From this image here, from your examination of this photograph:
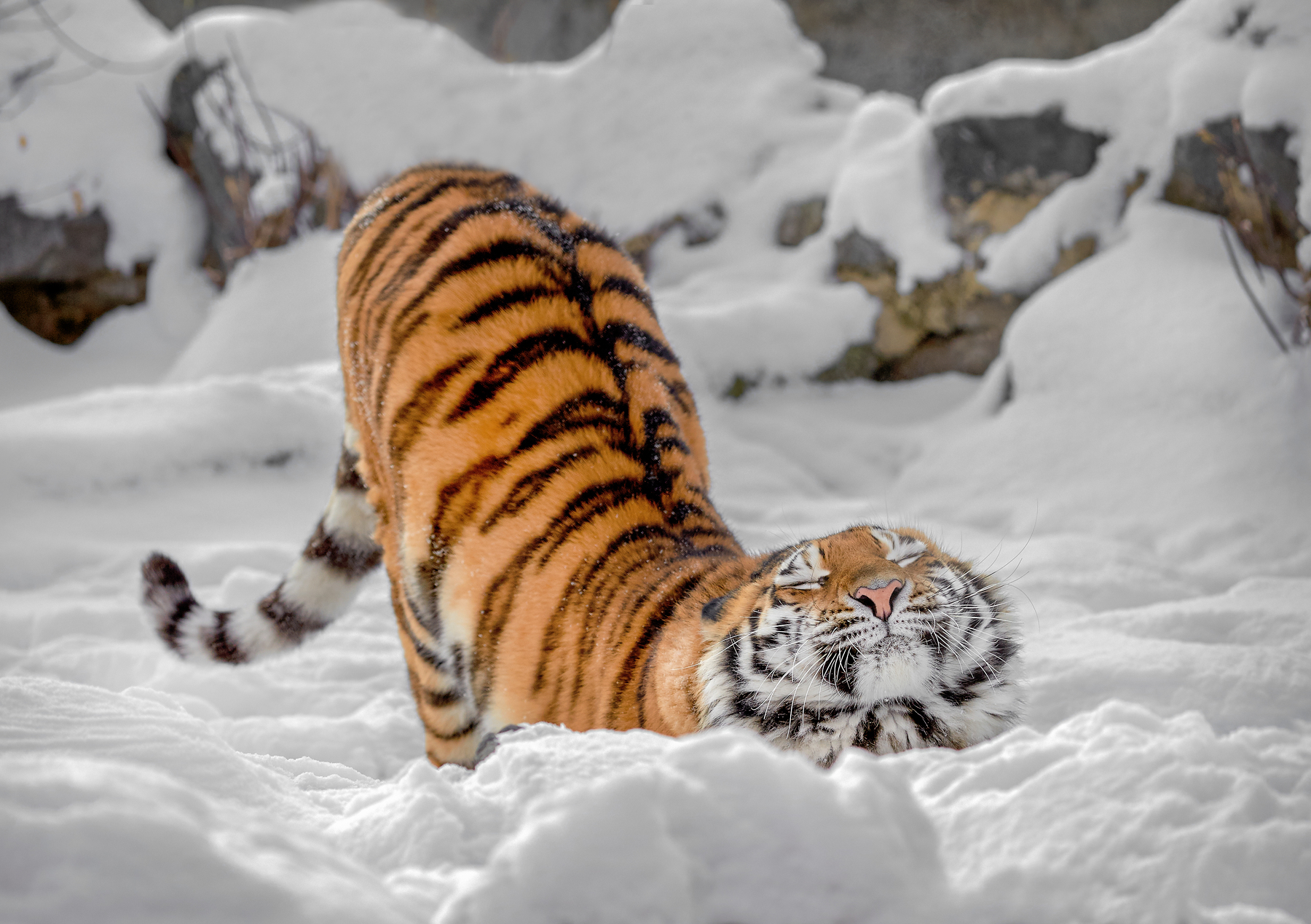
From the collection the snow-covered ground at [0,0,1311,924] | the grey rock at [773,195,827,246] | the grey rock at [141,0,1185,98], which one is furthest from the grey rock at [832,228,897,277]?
the grey rock at [141,0,1185,98]

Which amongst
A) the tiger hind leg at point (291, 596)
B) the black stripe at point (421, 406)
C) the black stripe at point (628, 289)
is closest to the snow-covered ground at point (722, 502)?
the tiger hind leg at point (291, 596)

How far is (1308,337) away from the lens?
8.49ft

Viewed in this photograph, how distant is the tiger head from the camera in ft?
3.62

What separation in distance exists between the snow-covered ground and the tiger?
0.24 meters

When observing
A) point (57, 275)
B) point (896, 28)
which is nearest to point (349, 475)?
point (57, 275)

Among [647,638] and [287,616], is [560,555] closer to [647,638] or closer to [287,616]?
[647,638]

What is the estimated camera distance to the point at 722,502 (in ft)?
10.1

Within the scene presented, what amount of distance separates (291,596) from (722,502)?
4.89 feet

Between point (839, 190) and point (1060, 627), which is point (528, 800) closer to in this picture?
point (1060, 627)

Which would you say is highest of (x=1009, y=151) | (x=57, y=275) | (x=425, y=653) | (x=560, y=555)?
(x=560, y=555)

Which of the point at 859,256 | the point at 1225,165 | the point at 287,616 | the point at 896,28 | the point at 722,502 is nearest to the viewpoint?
the point at 287,616

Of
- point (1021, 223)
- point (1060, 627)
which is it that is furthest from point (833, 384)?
point (1060, 627)

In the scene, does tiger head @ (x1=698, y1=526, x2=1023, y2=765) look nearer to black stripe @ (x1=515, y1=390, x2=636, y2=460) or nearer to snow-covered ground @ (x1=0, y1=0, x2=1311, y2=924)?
snow-covered ground @ (x1=0, y1=0, x2=1311, y2=924)

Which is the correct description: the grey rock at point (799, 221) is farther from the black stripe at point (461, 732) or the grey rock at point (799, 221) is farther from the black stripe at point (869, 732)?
the black stripe at point (869, 732)
